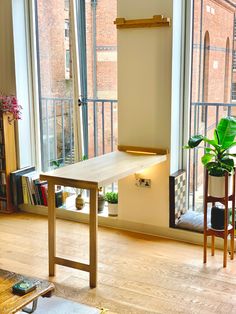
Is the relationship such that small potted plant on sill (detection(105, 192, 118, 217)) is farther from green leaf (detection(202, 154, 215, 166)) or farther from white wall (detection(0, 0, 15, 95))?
white wall (detection(0, 0, 15, 95))

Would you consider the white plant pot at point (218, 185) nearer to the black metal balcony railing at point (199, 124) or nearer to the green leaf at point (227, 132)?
the green leaf at point (227, 132)

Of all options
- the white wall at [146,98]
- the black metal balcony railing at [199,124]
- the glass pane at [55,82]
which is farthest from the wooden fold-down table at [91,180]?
the glass pane at [55,82]

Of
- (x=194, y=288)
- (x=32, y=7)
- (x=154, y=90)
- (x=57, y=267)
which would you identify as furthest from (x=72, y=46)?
(x=194, y=288)

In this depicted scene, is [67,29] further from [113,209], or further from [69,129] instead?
[113,209]

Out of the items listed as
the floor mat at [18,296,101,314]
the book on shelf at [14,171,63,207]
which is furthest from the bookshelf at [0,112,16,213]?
Answer: the floor mat at [18,296,101,314]

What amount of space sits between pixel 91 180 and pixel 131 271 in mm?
822

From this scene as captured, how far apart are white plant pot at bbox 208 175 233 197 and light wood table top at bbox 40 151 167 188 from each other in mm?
513

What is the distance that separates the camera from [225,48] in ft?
12.6

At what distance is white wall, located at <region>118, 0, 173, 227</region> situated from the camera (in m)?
3.79

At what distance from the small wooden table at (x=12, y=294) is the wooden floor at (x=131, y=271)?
2.18ft

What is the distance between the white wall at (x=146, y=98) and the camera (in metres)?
3.79

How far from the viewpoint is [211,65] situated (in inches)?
154

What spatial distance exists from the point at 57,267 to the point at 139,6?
7.41 ft

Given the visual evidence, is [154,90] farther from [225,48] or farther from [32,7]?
[32,7]
